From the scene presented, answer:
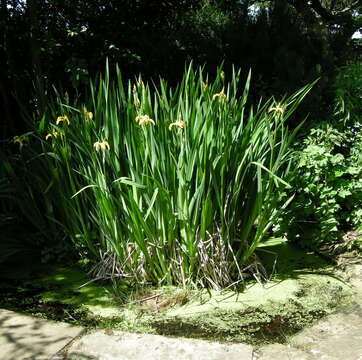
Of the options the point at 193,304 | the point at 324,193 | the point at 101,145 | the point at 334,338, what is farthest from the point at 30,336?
the point at 324,193

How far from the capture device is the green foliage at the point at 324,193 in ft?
10.2

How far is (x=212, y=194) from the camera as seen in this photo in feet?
8.23

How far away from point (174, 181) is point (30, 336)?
999 mm

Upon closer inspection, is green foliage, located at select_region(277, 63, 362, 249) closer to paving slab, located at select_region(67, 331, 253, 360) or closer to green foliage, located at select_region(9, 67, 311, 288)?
green foliage, located at select_region(9, 67, 311, 288)

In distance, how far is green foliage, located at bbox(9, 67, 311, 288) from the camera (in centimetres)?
239

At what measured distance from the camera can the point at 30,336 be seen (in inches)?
76.1

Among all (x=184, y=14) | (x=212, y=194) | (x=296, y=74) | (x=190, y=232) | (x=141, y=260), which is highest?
(x=184, y=14)

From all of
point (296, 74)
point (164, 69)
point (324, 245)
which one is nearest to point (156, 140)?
point (324, 245)

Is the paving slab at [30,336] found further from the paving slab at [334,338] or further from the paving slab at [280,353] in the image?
the paving slab at [334,338]

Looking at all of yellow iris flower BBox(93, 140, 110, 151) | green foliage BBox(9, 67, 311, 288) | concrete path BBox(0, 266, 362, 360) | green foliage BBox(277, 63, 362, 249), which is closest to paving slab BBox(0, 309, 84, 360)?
concrete path BBox(0, 266, 362, 360)

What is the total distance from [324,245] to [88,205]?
1.70 metres

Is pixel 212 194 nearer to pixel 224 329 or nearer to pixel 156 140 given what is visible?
pixel 156 140

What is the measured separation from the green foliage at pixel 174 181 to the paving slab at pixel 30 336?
64 cm

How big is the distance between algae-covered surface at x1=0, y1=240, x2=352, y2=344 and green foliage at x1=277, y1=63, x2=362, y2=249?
1.42 ft
